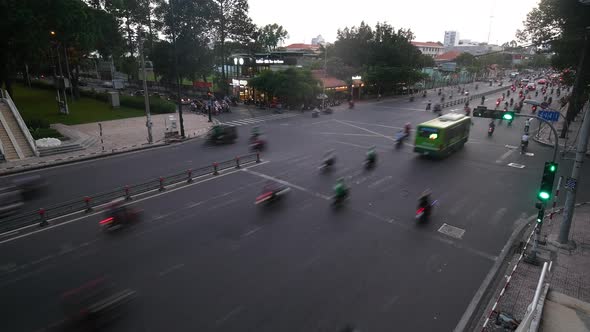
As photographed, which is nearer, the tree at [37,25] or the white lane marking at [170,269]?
the white lane marking at [170,269]

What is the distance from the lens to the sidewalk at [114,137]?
72.7 feet

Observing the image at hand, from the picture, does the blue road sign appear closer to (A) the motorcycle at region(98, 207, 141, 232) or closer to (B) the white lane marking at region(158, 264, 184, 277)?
(B) the white lane marking at region(158, 264, 184, 277)

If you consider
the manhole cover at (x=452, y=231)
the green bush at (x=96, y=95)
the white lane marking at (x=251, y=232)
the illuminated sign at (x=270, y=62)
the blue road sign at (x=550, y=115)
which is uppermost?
the illuminated sign at (x=270, y=62)

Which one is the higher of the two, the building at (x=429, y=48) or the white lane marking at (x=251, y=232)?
the building at (x=429, y=48)

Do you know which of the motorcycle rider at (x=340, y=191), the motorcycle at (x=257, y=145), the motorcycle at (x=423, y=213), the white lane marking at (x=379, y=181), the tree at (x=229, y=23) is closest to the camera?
the motorcycle at (x=423, y=213)

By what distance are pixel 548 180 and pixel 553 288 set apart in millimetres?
3683

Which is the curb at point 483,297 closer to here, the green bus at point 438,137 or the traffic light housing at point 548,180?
the traffic light housing at point 548,180

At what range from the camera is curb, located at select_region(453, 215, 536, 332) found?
8870mm

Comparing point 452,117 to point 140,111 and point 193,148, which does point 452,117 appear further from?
point 140,111

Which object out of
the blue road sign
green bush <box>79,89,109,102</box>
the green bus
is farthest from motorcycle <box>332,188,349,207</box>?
green bush <box>79,89,109,102</box>

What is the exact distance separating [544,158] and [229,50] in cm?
5477

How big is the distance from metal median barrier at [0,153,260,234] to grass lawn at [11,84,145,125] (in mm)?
21261

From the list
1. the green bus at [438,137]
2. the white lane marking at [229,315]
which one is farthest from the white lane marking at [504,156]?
the white lane marking at [229,315]

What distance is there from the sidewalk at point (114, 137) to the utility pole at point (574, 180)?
87.8 feet
